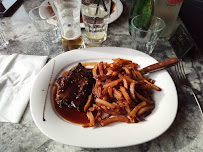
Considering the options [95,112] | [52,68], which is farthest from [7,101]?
[95,112]

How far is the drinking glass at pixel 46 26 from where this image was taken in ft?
6.57

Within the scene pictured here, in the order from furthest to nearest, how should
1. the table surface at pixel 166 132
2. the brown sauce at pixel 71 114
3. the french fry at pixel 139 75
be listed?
the french fry at pixel 139 75 → the brown sauce at pixel 71 114 → the table surface at pixel 166 132

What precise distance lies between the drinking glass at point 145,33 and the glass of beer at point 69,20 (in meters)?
0.61

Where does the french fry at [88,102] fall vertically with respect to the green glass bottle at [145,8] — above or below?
below

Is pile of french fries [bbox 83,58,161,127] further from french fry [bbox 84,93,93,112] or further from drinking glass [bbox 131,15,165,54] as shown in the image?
drinking glass [bbox 131,15,165,54]

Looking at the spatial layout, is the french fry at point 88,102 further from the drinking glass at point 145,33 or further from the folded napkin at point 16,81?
the drinking glass at point 145,33

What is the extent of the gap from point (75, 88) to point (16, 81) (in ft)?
1.99

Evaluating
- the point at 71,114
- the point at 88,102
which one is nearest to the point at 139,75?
the point at 88,102

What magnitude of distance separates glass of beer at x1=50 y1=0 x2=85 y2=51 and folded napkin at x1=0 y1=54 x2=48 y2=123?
0.32 m

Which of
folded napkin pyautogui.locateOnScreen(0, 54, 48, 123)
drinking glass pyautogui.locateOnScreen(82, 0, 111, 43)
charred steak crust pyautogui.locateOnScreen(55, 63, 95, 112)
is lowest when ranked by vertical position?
folded napkin pyautogui.locateOnScreen(0, 54, 48, 123)

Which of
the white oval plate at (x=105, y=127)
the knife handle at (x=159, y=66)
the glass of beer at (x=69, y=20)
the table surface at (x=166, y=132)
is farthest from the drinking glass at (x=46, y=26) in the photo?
the knife handle at (x=159, y=66)

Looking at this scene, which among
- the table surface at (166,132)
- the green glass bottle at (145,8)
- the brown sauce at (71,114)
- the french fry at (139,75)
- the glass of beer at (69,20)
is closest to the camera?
the table surface at (166,132)

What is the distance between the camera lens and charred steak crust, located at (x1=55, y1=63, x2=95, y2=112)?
138 cm

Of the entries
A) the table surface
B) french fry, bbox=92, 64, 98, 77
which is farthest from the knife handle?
french fry, bbox=92, 64, 98, 77
